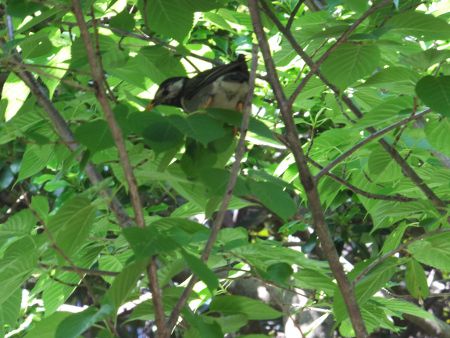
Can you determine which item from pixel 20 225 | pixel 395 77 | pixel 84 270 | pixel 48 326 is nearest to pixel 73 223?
pixel 84 270

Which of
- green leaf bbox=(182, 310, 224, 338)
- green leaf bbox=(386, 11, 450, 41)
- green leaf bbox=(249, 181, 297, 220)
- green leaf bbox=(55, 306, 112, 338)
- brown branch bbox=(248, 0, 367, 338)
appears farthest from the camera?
green leaf bbox=(386, 11, 450, 41)

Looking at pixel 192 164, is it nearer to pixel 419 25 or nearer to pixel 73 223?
pixel 73 223

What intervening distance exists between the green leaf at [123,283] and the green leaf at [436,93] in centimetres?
62

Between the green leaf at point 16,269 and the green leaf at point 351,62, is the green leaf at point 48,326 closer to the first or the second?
the green leaf at point 16,269

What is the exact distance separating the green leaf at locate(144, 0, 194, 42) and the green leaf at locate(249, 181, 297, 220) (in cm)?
43

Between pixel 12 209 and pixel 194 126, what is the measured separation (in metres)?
3.49

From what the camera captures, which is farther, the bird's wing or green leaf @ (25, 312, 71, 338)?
the bird's wing

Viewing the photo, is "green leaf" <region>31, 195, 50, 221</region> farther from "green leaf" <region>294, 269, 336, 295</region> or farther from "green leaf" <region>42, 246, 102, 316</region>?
"green leaf" <region>294, 269, 336, 295</region>

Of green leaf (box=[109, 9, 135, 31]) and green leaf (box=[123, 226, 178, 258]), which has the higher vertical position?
green leaf (box=[109, 9, 135, 31])

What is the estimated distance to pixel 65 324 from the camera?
1213mm

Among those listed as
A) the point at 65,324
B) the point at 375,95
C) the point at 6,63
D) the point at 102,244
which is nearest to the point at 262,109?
the point at 375,95

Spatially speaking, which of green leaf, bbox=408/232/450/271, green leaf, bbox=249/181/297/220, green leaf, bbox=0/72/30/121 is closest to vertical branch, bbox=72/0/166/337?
green leaf, bbox=249/181/297/220

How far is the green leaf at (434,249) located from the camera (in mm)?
1682

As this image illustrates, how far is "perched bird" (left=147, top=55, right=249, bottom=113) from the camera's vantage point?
1.81 meters
